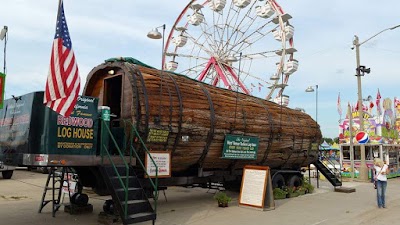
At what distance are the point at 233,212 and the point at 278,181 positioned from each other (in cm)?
360

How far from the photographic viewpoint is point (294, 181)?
44.1 feet

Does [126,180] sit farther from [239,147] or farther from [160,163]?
[239,147]

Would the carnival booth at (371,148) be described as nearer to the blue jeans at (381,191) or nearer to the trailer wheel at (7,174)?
the blue jeans at (381,191)

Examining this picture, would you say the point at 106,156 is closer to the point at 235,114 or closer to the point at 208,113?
the point at 208,113

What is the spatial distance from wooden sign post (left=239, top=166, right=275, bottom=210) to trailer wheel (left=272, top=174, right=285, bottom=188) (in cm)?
207

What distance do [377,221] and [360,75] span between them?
A: 13.1 m

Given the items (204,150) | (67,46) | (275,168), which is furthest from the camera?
(275,168)

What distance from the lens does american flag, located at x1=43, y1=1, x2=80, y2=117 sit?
21.6ft

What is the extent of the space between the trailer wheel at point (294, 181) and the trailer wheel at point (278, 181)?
47 centimetres

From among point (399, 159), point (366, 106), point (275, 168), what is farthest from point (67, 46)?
point (366, 106)

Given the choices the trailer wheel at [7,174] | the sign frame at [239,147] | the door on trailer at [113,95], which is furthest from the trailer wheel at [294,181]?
the trailer wheel at [7,174]

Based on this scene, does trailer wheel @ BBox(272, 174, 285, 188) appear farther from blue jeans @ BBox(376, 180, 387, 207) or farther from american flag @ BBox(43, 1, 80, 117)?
american flag @ BBox(43, 1, 80, 117)

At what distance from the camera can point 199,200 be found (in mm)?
11805

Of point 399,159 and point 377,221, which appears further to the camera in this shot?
point 399,159
